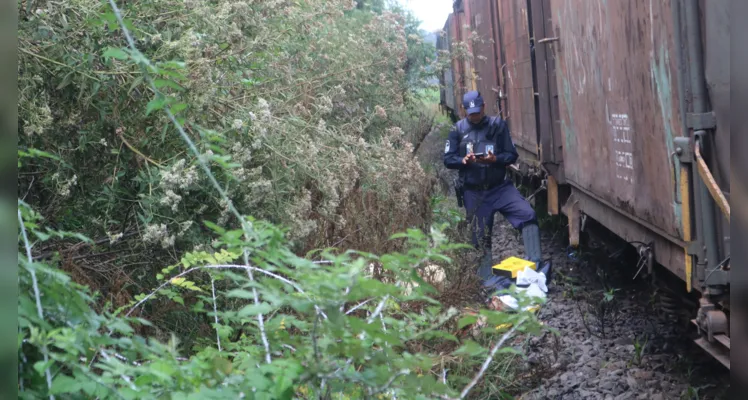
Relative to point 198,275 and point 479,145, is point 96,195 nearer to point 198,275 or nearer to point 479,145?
point 198,275

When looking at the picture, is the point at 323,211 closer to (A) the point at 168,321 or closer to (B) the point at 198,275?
(B) the point at 198,275

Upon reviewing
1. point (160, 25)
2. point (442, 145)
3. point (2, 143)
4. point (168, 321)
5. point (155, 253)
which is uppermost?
point (160, 25)

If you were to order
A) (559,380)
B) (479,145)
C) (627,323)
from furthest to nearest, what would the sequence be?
(479,145), (627,323), (559,380)

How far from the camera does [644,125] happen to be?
191 inches

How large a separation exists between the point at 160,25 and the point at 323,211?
58.9 inches

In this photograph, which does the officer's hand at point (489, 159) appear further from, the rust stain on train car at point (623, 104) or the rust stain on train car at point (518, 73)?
the rust stain on train car at point (518, 73)

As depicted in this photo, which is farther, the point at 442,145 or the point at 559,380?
the point at 442,145

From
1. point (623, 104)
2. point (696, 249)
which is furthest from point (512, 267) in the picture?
point (696, 249)

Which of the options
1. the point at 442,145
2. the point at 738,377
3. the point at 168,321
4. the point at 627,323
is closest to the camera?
the point at 738,377

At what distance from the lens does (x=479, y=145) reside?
25.1 ft

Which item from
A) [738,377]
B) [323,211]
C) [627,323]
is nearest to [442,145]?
[627,323]

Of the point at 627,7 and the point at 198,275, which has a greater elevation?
the point at 627,7

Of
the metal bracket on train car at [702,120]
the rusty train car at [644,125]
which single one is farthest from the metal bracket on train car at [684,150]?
the metal bracket on train car at [702,120]

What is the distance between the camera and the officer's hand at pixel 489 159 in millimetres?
7496
